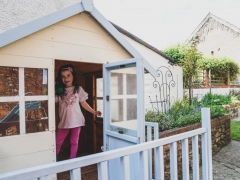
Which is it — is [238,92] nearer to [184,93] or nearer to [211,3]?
[184,93]

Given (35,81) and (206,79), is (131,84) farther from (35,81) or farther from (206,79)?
(206,79)

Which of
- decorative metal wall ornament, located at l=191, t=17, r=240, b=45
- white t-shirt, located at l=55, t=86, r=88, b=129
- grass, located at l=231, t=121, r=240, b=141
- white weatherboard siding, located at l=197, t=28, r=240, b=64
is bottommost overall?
grass, located at l=231, t=121, r=240, b=141

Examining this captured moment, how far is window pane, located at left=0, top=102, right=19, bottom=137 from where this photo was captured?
2143 millimetres

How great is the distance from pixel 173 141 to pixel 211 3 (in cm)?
2009

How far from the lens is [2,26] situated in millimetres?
4602

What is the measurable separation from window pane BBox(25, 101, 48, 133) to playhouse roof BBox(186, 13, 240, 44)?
63.5 feet

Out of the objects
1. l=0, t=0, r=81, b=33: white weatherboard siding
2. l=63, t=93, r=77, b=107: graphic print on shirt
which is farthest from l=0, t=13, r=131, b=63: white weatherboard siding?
l=0, t=0, r=81, b=33: white weatherboard siding

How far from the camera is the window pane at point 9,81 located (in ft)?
7.07

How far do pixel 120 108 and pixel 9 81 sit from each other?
147 centimetres

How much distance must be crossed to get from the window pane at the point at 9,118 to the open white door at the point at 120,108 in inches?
47.7

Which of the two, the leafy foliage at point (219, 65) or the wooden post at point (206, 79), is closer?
the wooden post at point (206, 79)

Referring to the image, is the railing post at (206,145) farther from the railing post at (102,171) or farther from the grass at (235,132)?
the grass at (235,132)

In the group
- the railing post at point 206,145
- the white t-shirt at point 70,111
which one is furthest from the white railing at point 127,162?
the white t-shirt at point 70,111

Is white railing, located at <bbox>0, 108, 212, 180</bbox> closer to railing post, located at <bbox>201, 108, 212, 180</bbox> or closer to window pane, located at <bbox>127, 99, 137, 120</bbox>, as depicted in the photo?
railing post, located at <bbox>201, 108, 212, 180</bbox>
